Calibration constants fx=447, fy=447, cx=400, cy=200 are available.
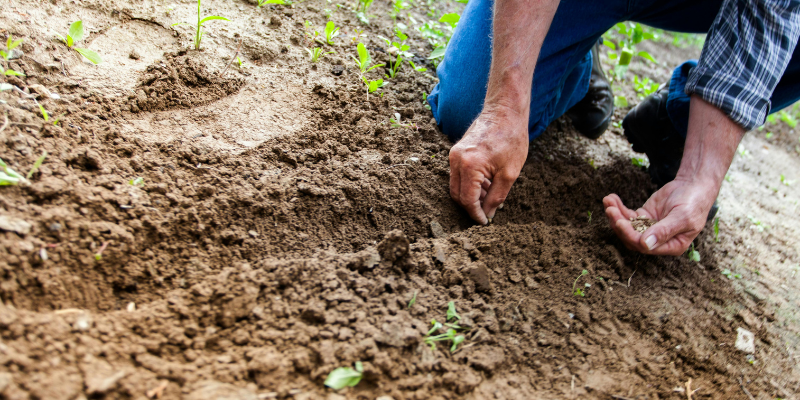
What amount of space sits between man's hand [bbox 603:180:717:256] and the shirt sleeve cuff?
1.01 feet

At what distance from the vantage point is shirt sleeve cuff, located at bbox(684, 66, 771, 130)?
5.65 ft

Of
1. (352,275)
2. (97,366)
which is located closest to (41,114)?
(97,366)

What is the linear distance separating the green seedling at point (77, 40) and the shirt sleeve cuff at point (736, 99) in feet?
7.69

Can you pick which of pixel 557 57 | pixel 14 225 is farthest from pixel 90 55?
pixel 557 57

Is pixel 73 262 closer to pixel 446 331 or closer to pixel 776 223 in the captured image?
pixel 446 331

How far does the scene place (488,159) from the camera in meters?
1.57

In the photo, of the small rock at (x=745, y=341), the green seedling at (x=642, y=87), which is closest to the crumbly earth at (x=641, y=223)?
the small rock at (x=745, y=341)

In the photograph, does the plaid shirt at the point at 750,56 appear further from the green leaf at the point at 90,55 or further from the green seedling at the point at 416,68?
the green leaf at the point at 90,55

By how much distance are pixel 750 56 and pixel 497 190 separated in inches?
44.6

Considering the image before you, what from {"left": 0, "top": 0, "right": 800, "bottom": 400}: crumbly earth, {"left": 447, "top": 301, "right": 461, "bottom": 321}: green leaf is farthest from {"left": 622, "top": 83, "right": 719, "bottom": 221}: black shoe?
{"left": 447, "top": 301, "right": 461, "bottom": 321}: green leaf

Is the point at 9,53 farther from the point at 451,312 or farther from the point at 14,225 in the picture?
the point at 451,312

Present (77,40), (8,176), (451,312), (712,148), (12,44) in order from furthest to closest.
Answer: (712,148) → (77,40) → (12,44) → (451,312) → (8,176)

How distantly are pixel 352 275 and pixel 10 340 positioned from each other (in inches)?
29.9

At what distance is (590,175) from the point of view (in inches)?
86.9
